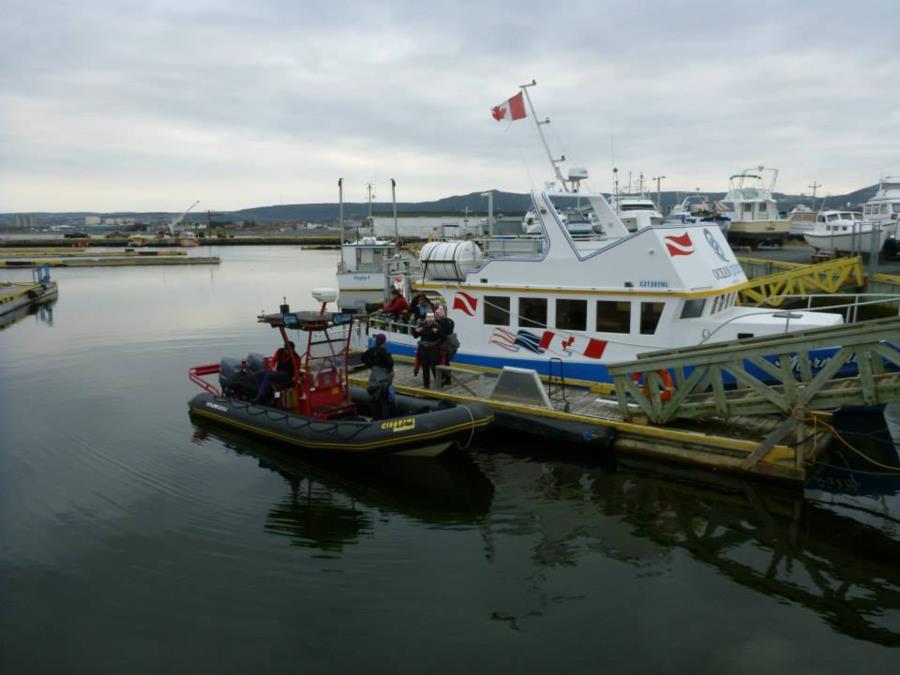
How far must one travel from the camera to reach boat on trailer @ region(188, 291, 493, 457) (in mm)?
9852

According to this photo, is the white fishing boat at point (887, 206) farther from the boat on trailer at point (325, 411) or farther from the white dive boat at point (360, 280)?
the boat on trailer at point (325, 411)

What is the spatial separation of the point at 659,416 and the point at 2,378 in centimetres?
1657

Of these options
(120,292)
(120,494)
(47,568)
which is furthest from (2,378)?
(120,292)

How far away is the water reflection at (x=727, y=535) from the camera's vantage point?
22.2 feet

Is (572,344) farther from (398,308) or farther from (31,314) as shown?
(31,314)

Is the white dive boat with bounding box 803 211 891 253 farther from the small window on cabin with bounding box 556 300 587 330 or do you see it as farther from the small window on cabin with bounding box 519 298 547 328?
the small window on cabin with bounding box 519 298 547 328

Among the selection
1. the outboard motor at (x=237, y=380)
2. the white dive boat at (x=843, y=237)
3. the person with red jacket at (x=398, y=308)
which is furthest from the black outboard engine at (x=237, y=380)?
the white dive boat at (x=843, y=237)

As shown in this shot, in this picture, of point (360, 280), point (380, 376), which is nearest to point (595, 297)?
point (380, 376)

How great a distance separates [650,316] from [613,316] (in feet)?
2.17

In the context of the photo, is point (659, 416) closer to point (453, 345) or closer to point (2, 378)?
→ point (453, 345)

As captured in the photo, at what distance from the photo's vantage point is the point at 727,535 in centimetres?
806

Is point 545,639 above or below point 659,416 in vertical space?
below

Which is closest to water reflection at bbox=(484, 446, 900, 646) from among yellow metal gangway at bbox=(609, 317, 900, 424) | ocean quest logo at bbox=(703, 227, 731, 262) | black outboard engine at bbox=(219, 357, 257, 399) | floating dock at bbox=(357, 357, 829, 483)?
floating dock at bbox=(357, 357, 829, 483)

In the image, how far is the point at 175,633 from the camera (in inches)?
245
